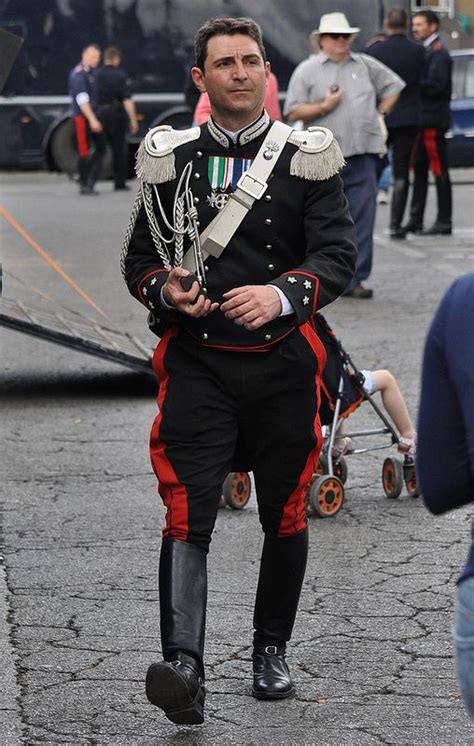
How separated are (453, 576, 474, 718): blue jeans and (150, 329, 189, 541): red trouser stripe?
1.65 meters

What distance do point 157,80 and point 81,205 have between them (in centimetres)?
511

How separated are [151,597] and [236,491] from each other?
1241mm

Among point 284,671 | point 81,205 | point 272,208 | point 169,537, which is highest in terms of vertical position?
point 272,208

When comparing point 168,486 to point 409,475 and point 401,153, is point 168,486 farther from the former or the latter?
point 401,153

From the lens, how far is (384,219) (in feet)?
62.9

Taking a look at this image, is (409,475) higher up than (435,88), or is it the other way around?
(435,88)

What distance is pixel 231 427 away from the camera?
4.33m

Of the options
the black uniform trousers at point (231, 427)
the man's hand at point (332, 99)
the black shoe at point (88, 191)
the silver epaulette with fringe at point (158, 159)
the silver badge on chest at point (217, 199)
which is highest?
the silver epaulette with fringe at point (158, 159)

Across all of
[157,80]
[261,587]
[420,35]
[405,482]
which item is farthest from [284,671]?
[157,80]

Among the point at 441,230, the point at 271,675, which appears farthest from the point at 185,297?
the point at 441,230

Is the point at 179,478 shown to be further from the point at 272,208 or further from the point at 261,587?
the point at 272,208

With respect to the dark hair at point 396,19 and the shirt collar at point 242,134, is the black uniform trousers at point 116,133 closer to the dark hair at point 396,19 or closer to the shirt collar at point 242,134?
the dark hair at point 396,19

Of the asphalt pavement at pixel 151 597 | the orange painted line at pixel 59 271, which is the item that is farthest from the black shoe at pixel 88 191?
the asphalt pavement at pixel 151 597

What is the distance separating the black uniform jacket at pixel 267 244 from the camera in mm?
4312
